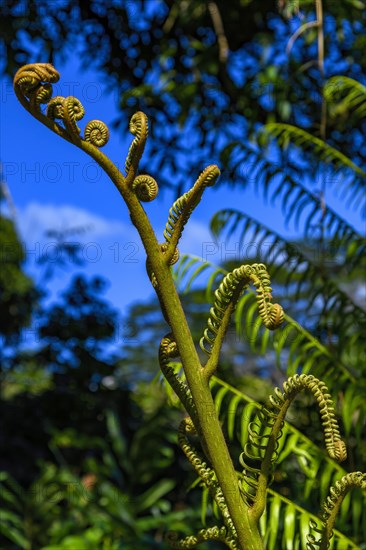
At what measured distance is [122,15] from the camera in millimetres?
5453

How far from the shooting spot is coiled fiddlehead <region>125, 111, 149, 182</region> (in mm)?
758

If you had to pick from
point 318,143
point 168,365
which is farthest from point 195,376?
point 318,143

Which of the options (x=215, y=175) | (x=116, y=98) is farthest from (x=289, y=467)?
(x=215, y=175)

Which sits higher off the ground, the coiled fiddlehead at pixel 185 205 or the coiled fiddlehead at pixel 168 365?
the coiled fiddlehead at pixel 185 205

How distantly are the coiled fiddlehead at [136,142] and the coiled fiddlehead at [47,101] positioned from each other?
1.9 inches

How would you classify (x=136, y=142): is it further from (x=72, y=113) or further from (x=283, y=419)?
(x=283, y=419)

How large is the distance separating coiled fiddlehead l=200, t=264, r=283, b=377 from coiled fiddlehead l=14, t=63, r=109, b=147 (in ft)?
0.62

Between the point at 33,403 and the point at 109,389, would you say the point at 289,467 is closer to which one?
the point at 109,389

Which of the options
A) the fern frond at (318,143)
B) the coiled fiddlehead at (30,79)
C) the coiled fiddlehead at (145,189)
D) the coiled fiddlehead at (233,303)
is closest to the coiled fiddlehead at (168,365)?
the coiled fiddlehead at (233,303)

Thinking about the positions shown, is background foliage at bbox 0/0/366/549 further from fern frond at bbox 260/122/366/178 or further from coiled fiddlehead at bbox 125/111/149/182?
coiled fiddlehead at bbox 125/111/149/182

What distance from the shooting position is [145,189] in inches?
31.6

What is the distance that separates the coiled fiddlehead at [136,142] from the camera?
758 mm

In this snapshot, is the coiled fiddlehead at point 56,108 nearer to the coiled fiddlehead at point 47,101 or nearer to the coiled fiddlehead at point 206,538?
the coiled fiddlehead at point 47,101

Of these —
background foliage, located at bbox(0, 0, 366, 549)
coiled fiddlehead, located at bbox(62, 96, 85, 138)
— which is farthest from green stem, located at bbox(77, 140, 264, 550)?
background foliage, located at bbox(0, 0, 366, 549)
